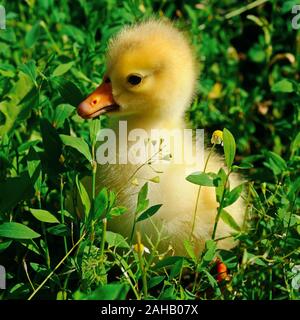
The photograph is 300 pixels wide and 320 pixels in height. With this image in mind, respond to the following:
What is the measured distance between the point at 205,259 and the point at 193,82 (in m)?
0.56

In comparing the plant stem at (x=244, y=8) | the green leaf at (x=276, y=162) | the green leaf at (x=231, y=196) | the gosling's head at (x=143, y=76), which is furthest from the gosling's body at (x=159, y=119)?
the plant stem at (x=244, y=8)

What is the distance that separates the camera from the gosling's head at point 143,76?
5.71 feet

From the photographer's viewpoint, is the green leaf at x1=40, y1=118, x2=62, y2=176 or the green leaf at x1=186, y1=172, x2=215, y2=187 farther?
the green leaf at x1=40, y1=118, x2=62, y2=176

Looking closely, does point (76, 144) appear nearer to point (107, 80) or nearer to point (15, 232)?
point (15, 232)

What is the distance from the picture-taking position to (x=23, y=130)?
84.3 inches

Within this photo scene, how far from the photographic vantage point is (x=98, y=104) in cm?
175

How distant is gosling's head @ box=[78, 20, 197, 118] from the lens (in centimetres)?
174

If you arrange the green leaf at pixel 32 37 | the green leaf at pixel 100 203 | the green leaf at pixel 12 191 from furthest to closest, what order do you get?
the green leaf at pixel 32 37 < the green leaf at pixel 12 191 < the green leaf at pixel 100 203

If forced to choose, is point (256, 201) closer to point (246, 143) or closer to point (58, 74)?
point (58, 74)

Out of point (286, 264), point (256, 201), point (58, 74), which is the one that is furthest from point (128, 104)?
point (286, 264)

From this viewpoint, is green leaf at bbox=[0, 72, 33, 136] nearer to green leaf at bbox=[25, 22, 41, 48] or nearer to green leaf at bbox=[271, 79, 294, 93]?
green leaf at bbox=[25, 22, 41, 48]

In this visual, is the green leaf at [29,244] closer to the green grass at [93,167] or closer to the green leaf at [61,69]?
the green grass at [93,167]
